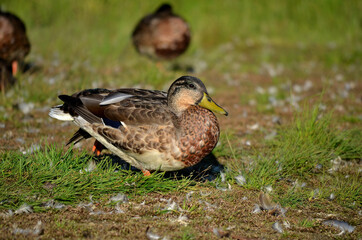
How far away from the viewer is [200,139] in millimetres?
3557

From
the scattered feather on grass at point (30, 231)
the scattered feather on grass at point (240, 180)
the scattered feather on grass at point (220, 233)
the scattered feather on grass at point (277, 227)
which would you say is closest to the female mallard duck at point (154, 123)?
the scattered feather on grass at point (240, 180)

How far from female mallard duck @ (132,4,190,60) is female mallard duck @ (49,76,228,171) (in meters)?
5.03

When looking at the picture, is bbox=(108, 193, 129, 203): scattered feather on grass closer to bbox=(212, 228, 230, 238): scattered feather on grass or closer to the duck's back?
bbox=(212, 228, 230, 238): scattered feather on grass

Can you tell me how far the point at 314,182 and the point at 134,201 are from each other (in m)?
1.81

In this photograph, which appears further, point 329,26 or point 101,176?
point 329,26

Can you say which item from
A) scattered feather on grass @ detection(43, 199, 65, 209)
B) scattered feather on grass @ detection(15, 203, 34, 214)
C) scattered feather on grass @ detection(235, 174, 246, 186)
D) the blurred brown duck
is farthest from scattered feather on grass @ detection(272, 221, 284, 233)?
the blurred brown duck

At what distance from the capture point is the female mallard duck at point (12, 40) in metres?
7.59

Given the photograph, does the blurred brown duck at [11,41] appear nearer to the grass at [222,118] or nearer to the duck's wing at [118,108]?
the grass at [222,118]

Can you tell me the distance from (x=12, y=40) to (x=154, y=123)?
5.08 meters

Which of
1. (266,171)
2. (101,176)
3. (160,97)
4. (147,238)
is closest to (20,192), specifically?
(101,176)

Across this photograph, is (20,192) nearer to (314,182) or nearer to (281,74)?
(314,182)

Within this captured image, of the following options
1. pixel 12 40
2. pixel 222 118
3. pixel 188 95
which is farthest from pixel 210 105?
pixel 12 40

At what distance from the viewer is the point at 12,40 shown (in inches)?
301

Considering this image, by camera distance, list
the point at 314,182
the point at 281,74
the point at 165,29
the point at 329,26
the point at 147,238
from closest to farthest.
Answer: the point at 147,238, the point at 314,182, the point at 165,29, the point at 281,74, the point at 329,26
